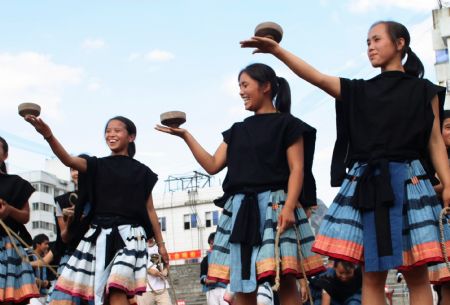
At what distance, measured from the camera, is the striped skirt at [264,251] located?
5035mm

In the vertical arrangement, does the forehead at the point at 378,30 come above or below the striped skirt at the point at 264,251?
above

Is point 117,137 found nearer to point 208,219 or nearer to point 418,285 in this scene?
point 418,285

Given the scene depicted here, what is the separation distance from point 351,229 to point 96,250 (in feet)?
8.97

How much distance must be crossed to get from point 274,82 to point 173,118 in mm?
888

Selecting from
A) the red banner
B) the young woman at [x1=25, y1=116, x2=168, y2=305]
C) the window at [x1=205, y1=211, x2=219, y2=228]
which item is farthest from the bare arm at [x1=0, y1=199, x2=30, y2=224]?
the window at [x1=205, y1=211, x2=219, y2=228]

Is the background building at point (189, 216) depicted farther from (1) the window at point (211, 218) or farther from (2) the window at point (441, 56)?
(2) the window at point (441, 56)

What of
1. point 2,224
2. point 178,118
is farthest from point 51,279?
point 178,118

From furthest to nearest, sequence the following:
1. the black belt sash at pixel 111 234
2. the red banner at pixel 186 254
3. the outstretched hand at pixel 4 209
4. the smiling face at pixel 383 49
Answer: the red banner at pixel 186 254 → the outstretched hand at pixel 4 209 → the black belt sash at pixel 111 234 → the smiling face at pixel 383 49

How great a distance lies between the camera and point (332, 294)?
23.9ft

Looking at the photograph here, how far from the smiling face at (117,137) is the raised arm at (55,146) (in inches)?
13.7

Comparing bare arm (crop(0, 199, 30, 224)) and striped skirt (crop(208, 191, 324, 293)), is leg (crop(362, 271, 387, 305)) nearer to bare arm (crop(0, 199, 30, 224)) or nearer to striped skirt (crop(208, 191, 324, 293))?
striped skirt (crop(208, 191, 324, 293))

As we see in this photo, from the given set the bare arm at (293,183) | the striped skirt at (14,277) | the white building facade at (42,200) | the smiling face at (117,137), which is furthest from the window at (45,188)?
the bare arm at (293,183)

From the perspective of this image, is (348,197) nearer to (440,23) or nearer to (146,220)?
(146,220)

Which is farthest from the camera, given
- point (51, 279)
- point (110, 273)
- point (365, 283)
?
point (51, 279)
